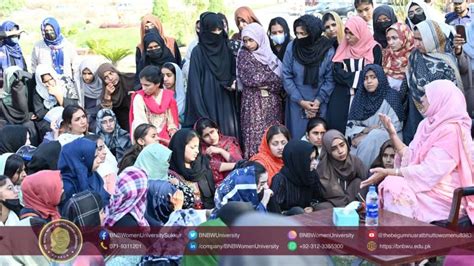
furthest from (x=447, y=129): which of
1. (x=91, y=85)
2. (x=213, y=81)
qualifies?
(x=91, y=85)

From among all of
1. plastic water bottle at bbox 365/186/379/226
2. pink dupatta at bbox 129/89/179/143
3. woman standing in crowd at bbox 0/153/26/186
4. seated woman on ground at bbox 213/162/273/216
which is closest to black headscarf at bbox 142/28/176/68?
pink dupatta at bbox 129/89/179/143

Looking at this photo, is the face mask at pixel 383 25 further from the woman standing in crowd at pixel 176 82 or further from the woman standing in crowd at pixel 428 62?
the woman standing in crowd at pixel 176 82

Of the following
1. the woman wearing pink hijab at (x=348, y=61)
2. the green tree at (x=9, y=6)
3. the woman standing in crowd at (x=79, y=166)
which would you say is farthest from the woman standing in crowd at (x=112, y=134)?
the green tree at (x=9, y=6)

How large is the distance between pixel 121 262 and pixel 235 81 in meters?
2.75

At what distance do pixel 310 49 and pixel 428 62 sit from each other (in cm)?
98

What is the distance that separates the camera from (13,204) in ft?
12.4

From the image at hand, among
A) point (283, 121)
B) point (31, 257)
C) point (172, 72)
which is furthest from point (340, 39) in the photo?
point (31, 257)

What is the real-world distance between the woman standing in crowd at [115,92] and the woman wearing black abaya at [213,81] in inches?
23.5

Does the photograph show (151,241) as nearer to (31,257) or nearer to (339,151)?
(31,257)

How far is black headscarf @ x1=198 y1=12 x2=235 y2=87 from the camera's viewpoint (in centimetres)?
596

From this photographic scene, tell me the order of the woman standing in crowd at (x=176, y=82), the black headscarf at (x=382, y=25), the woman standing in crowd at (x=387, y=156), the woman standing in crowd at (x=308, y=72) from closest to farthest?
the woman standing in crowd at (x=387, y=156), the woman standing in crowd at (x=308, y=72), the black headscarf at (x=382, y=25), the woman standing in crowd at (x=176, y=82)

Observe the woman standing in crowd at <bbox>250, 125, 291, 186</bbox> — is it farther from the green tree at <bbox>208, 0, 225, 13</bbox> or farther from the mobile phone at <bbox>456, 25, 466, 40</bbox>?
the green tree at <bbox>208, 0, 225, 13</bbox>

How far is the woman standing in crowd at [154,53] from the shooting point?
6.27 meters

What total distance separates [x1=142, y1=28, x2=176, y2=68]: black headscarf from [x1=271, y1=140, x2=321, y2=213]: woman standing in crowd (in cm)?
217
